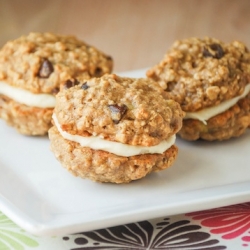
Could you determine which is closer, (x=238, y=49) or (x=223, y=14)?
(x=238, y=49)

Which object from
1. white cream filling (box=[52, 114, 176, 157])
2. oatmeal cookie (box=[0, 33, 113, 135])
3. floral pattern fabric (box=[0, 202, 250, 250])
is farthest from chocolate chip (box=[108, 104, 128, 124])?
oatmeal cookie (box=[0, 33, 113, 135])

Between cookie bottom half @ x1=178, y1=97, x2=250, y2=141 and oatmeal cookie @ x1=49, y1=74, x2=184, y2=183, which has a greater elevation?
cookie bottom half @ x1=178, y1=97, x2=250, y2=141

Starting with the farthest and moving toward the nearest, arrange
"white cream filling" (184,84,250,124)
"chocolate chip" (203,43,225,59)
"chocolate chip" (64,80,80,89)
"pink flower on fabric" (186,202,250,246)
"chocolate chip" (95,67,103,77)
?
"chocolate chip" (95,67,103,77)
"chocolate chip" (203,43,225,59)
"white cream filling" (184,84,250,124)
"chocolate chip" (64,80,80,89)
"pink flower on fabric" (186,202,250,246)

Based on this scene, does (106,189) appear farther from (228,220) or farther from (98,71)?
(98,71)

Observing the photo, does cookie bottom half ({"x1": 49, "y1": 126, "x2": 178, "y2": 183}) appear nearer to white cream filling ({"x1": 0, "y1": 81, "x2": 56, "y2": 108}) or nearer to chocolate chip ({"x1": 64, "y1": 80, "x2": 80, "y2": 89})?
chocolate chip ({"x1": 64, "y1": 80, "x2": 80, "y2": 89})

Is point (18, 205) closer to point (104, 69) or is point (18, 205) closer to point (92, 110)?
point (92, 110)

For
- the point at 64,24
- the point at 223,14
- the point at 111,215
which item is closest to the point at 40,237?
the point at 111,215
